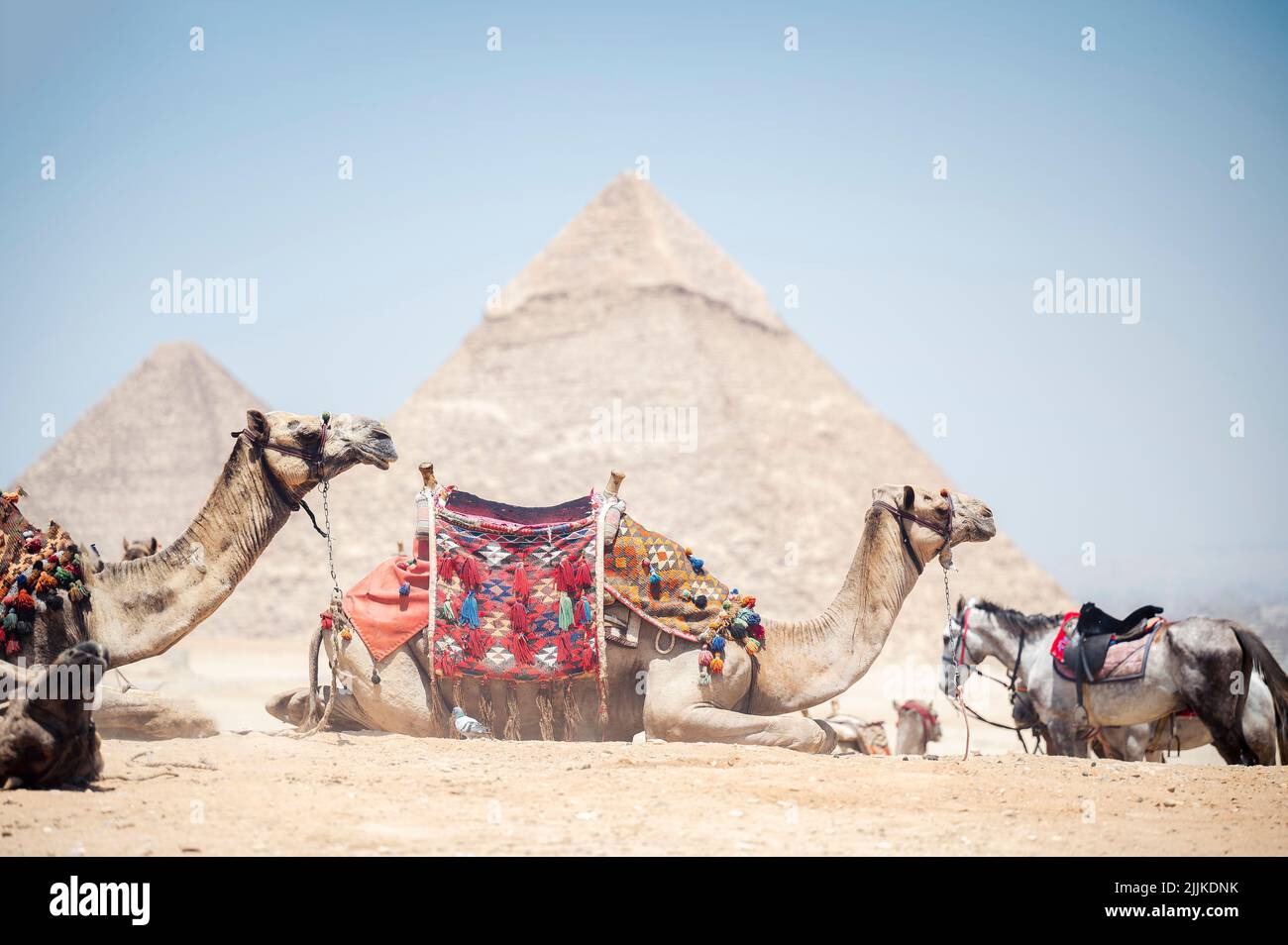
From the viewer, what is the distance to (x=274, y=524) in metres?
7.15

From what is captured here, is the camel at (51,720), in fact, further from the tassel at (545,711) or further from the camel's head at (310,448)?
the tassel at (545,711)

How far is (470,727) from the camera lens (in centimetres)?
771

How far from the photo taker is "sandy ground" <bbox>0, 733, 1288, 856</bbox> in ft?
17.6

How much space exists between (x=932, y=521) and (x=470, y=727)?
2.70 metres

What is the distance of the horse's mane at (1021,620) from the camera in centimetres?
1031

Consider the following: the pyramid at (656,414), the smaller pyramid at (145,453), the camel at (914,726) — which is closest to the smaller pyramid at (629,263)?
the pyramid at (656,414)

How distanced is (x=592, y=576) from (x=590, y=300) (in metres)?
101

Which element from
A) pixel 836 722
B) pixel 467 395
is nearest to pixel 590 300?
pixel 467 395

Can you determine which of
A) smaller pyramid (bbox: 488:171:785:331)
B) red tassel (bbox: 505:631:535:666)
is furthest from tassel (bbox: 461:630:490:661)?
smaller pyramid (bbox: 488:171:785:331)

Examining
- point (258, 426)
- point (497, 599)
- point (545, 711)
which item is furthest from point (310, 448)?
point (545, 711)

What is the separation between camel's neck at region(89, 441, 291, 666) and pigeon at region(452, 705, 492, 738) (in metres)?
1.37

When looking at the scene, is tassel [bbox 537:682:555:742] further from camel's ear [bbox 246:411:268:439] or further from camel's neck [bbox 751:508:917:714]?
camel's ear [bbox 246:411:268:439]

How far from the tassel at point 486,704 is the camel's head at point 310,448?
136 centimetres
